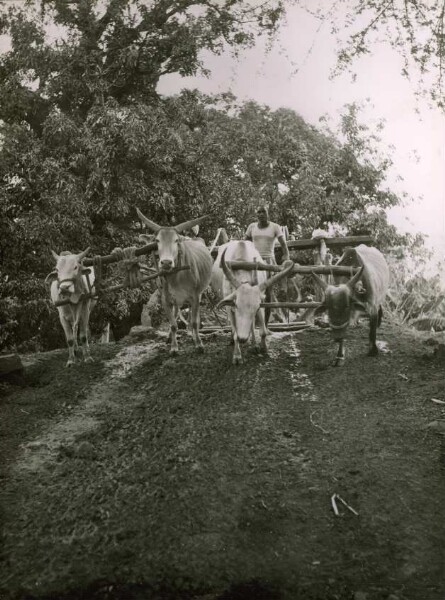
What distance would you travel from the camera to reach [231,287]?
8891mm

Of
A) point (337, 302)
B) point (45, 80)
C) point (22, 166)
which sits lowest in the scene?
point (337, 302)

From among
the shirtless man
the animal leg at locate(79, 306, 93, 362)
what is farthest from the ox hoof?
the animal leg at locate(79, 306, 93, 362)

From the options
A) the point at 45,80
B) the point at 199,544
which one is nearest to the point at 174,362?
the point at 199,544

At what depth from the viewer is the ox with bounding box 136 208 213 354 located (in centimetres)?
883

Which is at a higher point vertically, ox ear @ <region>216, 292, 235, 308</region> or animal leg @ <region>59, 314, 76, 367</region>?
ox ear @ <region>216, 292, 235, 308</region>

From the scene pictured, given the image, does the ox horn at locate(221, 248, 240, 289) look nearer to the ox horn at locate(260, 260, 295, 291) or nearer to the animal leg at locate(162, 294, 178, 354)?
the ox horn at locate(260, 260, 295, 291)

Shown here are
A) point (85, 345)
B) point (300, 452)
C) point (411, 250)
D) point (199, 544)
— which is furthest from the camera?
point (411, 250)

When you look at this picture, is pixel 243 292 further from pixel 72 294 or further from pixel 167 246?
pixel 72 294

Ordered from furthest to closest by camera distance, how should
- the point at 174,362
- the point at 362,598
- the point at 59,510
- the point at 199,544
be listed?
the point at 174,362
the point at 59,510
the point at 199,544
the point at 362,598

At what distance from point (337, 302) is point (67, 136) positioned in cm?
777

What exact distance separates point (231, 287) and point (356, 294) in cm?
186

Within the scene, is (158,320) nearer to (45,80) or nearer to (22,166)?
(22,166)

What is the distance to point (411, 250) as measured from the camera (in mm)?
17719

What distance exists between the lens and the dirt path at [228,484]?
3857mm
